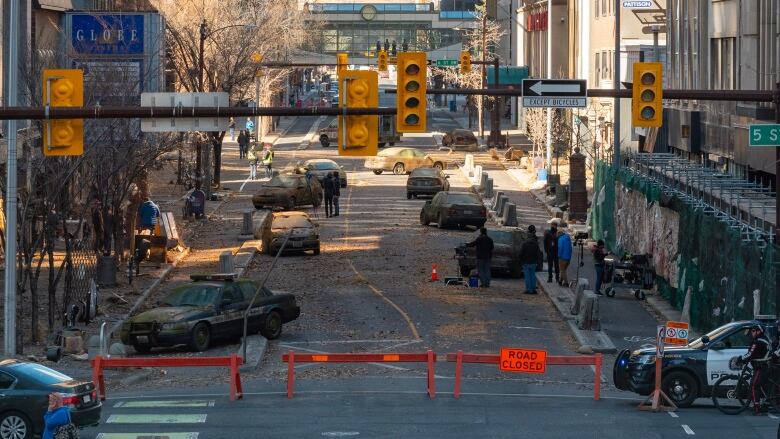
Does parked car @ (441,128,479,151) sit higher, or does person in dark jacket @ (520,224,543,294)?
parked car @ (441,128,479,151)

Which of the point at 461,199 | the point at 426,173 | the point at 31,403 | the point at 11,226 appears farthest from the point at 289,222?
the point at 31,403

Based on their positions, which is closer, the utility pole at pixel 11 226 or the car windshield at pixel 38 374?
the car windshield at pixel 38 374

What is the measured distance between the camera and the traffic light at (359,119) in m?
19.5

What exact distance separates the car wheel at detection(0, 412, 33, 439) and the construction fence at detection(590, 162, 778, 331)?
12.4 metres

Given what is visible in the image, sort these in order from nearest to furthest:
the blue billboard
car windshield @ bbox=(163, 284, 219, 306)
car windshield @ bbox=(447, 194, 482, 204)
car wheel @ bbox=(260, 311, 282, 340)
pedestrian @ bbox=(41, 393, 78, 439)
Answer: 1. pedestrian @ bbox=(41, 393, 78, 439)
2. car windshield @ bbox=(163, 284, 219, 306)
3. car wheel @ bbox=(260, 311, 282, 340)
4. the blue billboard
5. car windshield @ bbox=(447, 194, 482, 204)

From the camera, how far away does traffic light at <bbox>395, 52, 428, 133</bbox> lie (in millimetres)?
19734

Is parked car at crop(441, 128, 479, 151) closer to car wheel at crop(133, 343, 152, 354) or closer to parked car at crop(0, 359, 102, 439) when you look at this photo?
car wheel at crop(133, 343, 152, 354)

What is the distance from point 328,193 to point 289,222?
31.0ft

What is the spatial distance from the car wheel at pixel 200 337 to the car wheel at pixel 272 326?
57.2 inches

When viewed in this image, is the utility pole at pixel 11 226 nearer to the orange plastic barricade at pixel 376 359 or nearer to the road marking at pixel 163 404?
the road marking at pixel 163 404

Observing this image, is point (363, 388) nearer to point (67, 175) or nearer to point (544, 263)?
point (67, 175)

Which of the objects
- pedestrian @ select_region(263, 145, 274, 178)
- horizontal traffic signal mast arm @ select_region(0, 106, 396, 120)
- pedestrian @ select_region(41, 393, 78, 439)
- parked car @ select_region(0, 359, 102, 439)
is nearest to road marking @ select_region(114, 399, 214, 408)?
parked car @ select_region(0, 359, 102, 439)

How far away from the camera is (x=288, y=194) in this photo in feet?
172

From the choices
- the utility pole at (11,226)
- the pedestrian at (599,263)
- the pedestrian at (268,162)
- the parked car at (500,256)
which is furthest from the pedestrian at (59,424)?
the pedestrian at (268,162)
